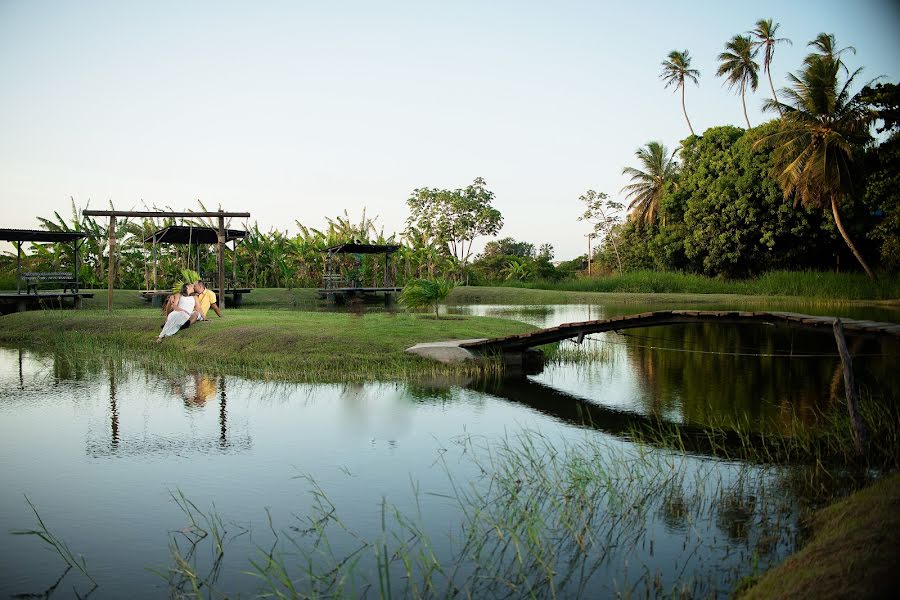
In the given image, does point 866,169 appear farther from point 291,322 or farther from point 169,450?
point 169,450

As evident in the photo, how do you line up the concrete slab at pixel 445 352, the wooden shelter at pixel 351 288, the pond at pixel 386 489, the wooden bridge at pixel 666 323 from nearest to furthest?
the pond at pixel 386 489
the wooden bridge at pixel 666 323
the concrete slab at pixel 445 352
the wooden shelter at pixel 351 288

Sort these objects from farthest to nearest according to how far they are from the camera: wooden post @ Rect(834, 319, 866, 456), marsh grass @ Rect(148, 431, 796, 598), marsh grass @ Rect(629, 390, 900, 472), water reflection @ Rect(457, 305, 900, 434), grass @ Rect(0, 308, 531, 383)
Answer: grass @ Rect(0, 308, 531, 383) < water reflection @ Rect(457, 305, 900, 434) < wooden post @ Rect(834, 319, 866, 456) < marsh grass @ Rect(629, 390, 900, 472) < marsh grass @ Rect(148, 431, 796, 598)

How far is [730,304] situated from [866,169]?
755 cm

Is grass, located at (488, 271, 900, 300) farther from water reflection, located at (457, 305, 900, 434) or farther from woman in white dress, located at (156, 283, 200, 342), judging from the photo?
woman in white dress, located at (156, 283, 200, 342)

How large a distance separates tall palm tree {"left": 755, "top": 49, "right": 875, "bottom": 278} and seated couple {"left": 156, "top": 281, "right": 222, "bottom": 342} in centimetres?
2066

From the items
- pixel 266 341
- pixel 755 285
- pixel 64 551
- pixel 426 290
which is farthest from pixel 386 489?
pixel 755 285

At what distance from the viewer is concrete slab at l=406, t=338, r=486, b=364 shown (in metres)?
11.8

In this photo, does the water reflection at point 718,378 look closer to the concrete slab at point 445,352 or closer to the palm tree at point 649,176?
the concrete slab at point 445,352

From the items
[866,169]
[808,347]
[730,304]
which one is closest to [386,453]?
[808,347]

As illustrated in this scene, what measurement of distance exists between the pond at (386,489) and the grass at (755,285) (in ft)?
58.5

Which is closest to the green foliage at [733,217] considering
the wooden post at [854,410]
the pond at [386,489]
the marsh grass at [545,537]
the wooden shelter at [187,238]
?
the wooden shelter at [187,238]

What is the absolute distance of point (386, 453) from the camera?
731cm

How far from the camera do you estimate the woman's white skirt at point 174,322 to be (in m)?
15.3

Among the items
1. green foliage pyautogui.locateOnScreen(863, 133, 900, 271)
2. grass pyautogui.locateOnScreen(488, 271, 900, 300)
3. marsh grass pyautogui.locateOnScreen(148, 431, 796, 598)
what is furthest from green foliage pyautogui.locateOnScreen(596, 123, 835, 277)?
marsh grass pyautogui.locateOnScreen(148, 431, 796, 598)
